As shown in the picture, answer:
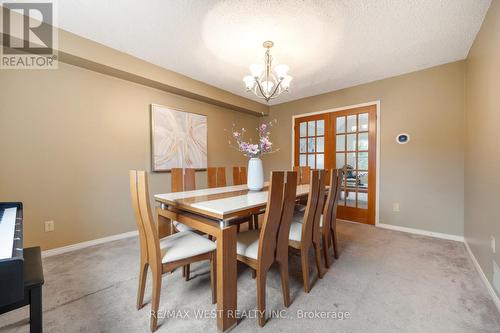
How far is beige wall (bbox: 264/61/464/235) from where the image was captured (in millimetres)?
2719

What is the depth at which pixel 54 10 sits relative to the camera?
1.84 meters

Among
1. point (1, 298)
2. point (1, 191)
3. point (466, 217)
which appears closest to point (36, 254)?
point (1, 298)

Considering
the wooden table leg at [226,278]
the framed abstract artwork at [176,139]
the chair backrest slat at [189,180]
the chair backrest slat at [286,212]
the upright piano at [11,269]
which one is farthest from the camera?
the framed abstract artwork at [176,139]

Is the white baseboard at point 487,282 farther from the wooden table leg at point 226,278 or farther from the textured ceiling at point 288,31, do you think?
the textured ceiling at point 288,31

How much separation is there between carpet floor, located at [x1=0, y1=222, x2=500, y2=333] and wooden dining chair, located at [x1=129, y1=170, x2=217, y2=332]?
0.63ft

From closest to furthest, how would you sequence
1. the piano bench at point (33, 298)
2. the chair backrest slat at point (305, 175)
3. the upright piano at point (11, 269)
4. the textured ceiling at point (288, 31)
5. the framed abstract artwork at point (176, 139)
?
the upright piano at point (11, 269) → the piano bench at point (33, 298) → the textured ceiling at point (288, 31) → the chair backrest slat at point (305, 175) → the framed abstract artwork at point (176, 139)

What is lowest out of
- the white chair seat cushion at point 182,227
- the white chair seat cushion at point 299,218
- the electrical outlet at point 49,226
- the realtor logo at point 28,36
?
the electrical outlet at point 49,226

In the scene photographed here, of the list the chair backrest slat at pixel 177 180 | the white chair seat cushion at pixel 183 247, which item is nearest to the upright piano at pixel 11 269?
the white chair seat cushion at pixel 183 247

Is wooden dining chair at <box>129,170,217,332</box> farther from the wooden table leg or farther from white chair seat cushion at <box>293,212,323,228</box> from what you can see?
white chair seat cushion at <box>293,212,323,228</box>

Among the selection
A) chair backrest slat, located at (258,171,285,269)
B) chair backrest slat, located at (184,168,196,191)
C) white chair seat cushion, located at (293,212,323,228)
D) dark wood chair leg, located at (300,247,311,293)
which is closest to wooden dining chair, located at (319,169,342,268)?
white chair seat cushion, located at (293,212,323,228)

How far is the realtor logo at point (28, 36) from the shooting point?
1.83 m

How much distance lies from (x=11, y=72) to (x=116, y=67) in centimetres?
94

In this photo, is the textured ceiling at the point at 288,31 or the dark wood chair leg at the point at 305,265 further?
the textured ceiling at the point at 288,31

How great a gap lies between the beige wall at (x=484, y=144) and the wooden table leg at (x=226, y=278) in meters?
1.94
